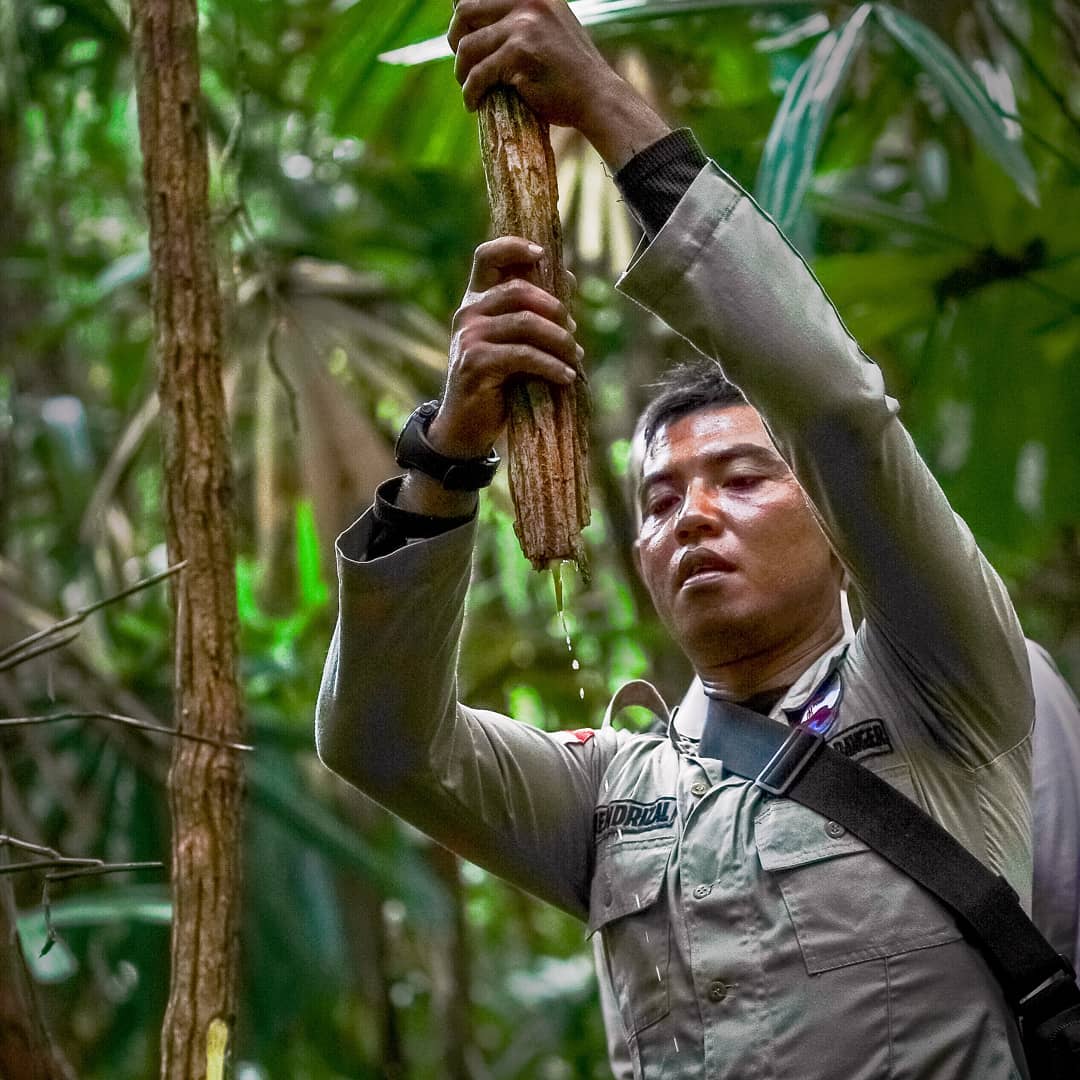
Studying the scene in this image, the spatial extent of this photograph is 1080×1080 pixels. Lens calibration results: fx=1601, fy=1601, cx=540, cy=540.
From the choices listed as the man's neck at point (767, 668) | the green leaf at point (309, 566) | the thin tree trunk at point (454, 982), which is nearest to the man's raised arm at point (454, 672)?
the man's neck at point (767, 668)

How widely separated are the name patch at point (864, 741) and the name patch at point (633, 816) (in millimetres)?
234

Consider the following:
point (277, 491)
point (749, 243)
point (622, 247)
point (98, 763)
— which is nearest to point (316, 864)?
Result: point (98, 763)

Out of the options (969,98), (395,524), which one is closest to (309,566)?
(969,98)

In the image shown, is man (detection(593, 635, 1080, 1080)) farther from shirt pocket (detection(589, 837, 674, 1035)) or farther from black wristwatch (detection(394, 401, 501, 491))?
black wristwatch (detection(394, 401, 501, 491))

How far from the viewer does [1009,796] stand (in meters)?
1.82

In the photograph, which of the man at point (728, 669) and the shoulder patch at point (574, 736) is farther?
the shoulder patch at point (574, 736)

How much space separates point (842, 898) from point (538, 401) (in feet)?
2.06

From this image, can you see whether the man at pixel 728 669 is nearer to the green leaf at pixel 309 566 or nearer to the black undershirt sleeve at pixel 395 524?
the black undershirt sleeve at pixel 395 524

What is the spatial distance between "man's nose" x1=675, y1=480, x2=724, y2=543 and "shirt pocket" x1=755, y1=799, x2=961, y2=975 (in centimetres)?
41

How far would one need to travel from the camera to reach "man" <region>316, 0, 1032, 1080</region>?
1.61 m

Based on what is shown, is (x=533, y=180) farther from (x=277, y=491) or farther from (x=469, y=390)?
(x=277, y=491)

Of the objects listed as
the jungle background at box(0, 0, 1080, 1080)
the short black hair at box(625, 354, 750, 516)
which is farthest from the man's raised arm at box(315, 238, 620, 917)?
the jungle background at box(0, 0, 1080, 1080)

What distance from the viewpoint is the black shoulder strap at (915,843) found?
1.66m

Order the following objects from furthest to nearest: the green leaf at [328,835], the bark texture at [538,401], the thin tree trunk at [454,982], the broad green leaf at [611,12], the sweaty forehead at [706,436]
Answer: the thin tree trunk at [454,982] < the green leaf at [328,835] < the broad green leaf at [611,12] < the sweaty forehead at [706,436] < the bark texture at [538,401]
